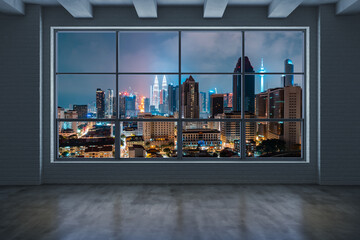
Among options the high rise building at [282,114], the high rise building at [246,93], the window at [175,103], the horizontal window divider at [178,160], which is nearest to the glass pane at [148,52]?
the window at [175,103]

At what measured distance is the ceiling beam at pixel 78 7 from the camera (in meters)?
3.92

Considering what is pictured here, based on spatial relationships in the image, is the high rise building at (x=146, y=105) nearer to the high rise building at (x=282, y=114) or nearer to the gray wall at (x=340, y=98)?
the high rise building at (x=282, y=114)

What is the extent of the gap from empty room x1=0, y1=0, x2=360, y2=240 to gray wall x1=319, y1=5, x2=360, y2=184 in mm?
21

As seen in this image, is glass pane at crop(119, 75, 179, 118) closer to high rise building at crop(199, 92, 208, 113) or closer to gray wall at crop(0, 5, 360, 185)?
high rise building at crop(199, 92, 208, 113)

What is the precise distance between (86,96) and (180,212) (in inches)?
127

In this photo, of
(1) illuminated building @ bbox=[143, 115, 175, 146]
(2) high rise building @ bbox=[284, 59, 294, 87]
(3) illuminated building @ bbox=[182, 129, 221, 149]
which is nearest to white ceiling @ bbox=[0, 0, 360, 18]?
(2) high rise building @ bbox=[284, 59, 294, 87]

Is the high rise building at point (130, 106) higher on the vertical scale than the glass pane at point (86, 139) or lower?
higher

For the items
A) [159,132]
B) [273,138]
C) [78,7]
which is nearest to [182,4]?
[78,7]

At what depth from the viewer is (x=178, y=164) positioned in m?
4.48

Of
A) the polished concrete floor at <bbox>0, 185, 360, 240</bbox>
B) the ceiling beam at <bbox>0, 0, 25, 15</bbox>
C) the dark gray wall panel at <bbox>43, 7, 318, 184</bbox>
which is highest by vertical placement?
the ceiling beam at <bbox>0, 0, 25, 15</bbox>

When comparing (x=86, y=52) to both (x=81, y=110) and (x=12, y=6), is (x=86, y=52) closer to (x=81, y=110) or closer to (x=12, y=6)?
(x=81, y=110)

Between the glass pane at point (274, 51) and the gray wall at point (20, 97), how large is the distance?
14.9ft

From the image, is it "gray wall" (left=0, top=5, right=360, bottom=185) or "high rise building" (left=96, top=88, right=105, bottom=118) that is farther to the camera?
"high rise building" (left=96, top=88, right=105, bottom=118)

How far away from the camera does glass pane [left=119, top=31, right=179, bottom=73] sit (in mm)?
4633
